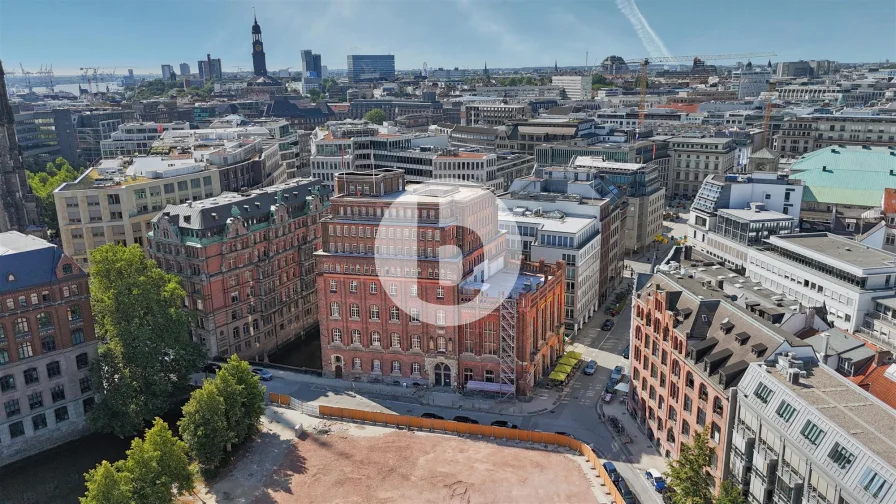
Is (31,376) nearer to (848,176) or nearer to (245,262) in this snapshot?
(245,262)

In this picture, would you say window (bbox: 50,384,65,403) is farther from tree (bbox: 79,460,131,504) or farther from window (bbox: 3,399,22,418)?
tree (bbox: 79,460,131,504)

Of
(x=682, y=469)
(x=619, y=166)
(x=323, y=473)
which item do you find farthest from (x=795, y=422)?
(x=619, y=166)

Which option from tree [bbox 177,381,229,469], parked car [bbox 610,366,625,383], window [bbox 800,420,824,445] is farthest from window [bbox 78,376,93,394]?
window [bbox 800,420,824,445]

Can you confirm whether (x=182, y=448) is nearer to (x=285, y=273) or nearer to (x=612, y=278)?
(x=285, y=273)

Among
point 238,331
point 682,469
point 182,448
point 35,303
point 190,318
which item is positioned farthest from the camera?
point 238,331

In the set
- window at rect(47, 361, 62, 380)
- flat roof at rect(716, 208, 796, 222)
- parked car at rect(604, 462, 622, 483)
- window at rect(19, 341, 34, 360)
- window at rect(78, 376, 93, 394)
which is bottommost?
parked car at rect(604, 462, 622, 483)

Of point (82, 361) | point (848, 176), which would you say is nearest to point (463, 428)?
point (82, 361)
